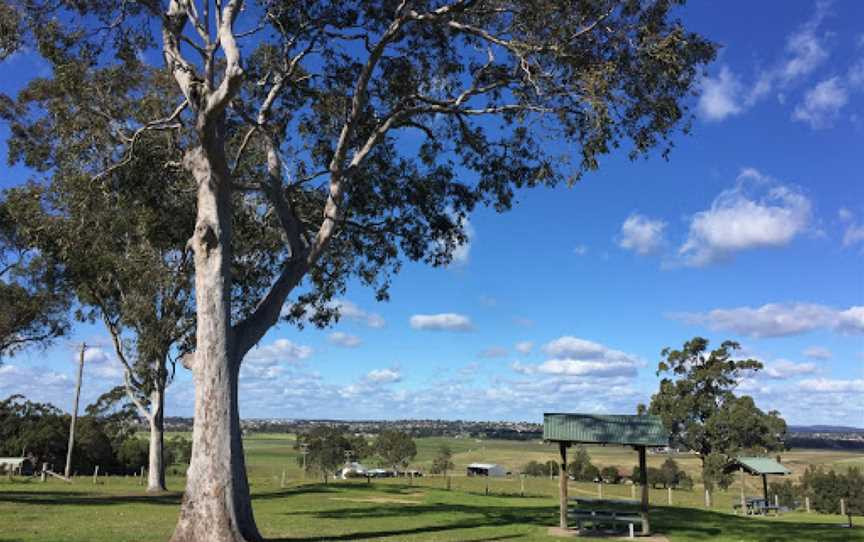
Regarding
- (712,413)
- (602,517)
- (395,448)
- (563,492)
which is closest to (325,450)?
(395,448)

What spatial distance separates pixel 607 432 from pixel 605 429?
5.9 inches

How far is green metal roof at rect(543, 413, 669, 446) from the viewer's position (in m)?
18.9

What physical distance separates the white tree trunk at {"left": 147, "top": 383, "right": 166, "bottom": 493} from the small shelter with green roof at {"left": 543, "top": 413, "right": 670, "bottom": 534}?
21.5 m

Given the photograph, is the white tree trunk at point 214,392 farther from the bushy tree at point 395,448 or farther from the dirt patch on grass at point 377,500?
the bushy tree at point 395,448

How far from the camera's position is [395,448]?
77.5 metres

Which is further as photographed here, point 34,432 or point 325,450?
point 325,450

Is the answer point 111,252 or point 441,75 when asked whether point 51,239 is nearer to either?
point 111,252

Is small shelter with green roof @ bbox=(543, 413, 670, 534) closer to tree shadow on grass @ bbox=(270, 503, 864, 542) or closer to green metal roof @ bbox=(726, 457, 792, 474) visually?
tree shadow on grass @ bbox=(270, 503, 864, 542)

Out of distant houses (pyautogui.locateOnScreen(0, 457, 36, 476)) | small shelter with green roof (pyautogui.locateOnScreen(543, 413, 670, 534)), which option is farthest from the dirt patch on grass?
distant houses (pyautogui.locateOnScreen(0, 457, 36, 476))

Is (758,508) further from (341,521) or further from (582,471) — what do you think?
(582,471)

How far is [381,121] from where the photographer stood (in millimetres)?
19141

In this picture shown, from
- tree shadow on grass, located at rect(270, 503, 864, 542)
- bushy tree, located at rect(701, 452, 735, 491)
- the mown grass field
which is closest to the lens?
the mown grass field

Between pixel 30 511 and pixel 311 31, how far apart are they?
16660 millimetres

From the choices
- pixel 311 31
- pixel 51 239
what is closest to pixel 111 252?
pixel 51 239
